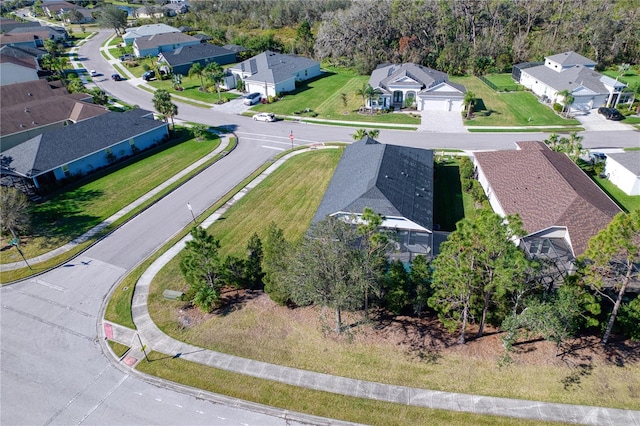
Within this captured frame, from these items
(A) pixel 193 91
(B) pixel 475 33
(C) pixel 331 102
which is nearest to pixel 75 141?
(A) pixel 193 91

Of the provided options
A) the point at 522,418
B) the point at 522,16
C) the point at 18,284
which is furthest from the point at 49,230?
the point at 522,16

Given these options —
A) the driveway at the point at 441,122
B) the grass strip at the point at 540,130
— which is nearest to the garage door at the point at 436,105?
the driveway at the point at 441,122

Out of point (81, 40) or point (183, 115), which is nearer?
point (183, 115)

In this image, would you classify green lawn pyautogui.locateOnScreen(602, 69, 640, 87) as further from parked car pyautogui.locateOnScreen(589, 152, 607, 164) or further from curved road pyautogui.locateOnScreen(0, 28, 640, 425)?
curved road pyautogui.locateOnScreen(0, 28, 640, 425)

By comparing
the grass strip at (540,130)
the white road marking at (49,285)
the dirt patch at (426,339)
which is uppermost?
the grass strip at (540,130)

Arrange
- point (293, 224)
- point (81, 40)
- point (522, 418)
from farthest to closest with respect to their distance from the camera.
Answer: point (81, 40) < point (293, 224) < point (522, 418)

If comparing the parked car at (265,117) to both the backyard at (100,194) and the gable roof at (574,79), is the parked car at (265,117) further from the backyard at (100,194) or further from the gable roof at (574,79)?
the gable roof at (574,79)

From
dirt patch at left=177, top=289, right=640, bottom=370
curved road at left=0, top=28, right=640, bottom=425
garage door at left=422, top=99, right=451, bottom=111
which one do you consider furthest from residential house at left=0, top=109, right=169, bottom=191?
garage door at left=422, top=99, right=451, bottom=111

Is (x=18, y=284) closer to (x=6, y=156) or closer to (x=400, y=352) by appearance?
(x=6, y=156)
